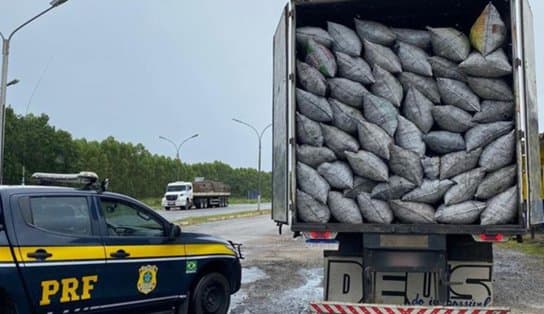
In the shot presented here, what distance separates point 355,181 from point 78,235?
2.80 meters

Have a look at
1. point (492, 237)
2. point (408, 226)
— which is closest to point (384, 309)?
point (408, 226)

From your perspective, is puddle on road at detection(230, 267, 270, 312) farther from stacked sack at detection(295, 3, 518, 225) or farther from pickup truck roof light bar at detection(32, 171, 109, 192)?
pickup truck roof light bar at detection(32, 171, 109, 192)

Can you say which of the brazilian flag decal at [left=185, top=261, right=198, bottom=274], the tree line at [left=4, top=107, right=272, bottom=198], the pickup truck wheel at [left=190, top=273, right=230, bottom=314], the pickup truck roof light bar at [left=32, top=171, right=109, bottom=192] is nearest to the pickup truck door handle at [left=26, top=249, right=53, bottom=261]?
the pickup truck roof light bar at [left=32, top=171, right=109, bottom=192]

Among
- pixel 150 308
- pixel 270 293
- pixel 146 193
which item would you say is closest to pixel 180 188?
pixel 146 193

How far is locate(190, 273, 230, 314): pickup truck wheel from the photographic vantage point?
21.6 feet

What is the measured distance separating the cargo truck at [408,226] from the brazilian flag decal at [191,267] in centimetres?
108

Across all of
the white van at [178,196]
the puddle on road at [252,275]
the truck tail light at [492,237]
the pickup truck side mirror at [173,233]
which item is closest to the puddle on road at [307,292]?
the puddle on road at [252,275]

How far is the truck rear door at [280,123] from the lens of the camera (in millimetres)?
6236

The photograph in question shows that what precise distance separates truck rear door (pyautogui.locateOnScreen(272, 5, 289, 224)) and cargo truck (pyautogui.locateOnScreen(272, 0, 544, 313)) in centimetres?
1

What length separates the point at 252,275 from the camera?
11.1 meters

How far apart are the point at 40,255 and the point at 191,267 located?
189cm

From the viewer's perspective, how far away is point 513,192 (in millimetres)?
5625

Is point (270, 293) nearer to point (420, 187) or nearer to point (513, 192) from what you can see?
point (420, 187)

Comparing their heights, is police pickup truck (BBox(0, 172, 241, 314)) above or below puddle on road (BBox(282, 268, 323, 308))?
above
